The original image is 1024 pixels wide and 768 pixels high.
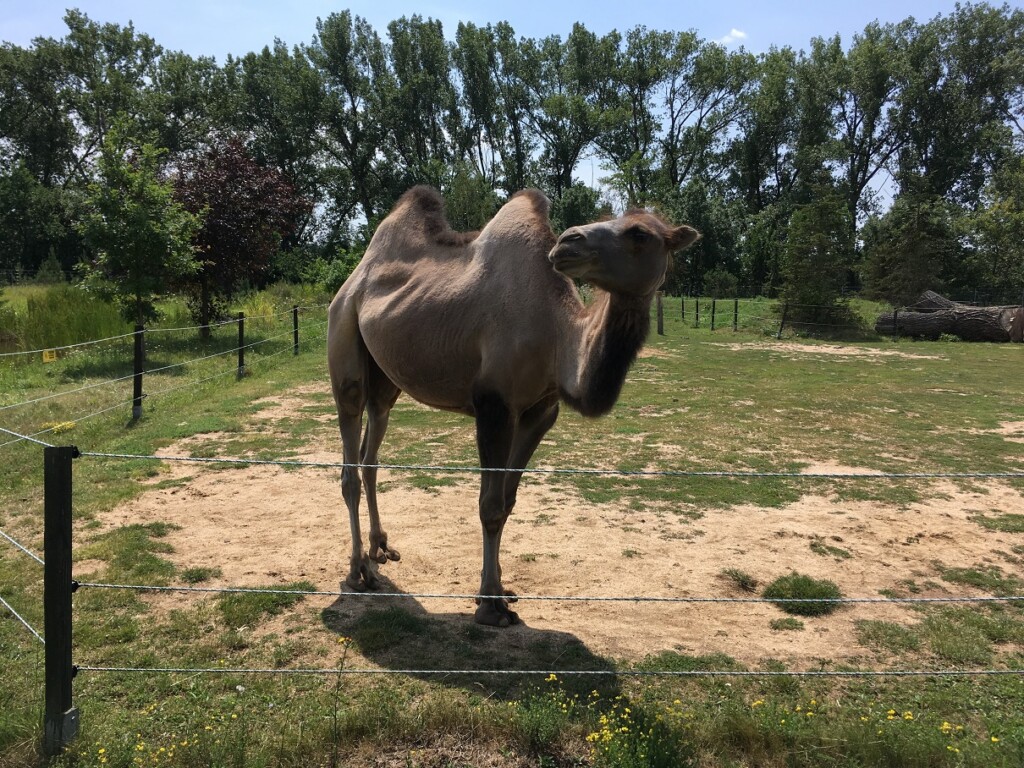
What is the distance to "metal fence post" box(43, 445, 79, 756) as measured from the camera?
2.91 metres

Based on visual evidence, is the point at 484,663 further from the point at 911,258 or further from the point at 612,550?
the point at 911,258

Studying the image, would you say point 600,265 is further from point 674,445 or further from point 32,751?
point 674,445

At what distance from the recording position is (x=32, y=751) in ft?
9.57

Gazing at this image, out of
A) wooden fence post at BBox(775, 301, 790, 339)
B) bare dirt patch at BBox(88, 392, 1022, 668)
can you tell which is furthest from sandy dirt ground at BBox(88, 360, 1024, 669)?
wooden fence post at BBox(775, 301, 790, 339)

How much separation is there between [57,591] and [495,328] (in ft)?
8.44

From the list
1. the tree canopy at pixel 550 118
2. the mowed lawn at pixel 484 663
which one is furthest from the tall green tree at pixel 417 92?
the mowed lawn at pixel 484 663

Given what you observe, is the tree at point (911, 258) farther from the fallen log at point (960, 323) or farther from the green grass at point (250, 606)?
the green grass at point (250, 606)

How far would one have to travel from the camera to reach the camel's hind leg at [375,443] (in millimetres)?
5500

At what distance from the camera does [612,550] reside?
5.68m

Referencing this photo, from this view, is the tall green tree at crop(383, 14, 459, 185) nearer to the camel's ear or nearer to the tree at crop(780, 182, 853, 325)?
the tree at crop(780, 182, 853, 325)

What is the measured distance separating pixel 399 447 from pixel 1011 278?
34960mm

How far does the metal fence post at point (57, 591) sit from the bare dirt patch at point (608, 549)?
1682 mm

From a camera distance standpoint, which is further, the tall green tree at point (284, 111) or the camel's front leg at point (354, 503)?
the tall green tree at point (284, 111)

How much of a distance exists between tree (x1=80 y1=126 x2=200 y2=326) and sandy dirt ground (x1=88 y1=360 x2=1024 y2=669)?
322 inches
